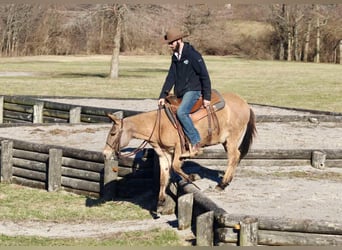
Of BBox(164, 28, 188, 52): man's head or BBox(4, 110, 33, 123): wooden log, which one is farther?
BBox(4, 110, 33, 123): wooden log

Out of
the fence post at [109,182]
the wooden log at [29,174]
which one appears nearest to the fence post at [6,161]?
the wooden log at [29,174]

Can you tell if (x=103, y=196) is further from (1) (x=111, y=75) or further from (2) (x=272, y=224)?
(1) (x=111, y=75)

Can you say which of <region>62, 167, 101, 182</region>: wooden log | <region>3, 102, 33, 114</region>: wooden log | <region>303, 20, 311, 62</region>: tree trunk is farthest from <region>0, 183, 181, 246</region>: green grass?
<region>303, 20, 311, 62</region>: tree trunk

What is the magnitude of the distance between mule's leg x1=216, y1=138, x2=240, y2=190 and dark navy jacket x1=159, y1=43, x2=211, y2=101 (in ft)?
3.11

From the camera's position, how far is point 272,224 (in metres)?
8.44

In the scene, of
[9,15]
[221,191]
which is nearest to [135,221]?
[221,191]

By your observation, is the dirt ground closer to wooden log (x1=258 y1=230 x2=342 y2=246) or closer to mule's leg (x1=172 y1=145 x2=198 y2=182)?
mule's leg (x1=172 y1=145 x2=198 y2=182)

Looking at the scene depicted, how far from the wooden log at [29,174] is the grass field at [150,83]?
46.0 feet

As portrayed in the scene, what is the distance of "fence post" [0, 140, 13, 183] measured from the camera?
13484 mm

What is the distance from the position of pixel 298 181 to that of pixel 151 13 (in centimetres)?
2652

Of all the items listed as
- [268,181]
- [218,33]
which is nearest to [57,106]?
[268,181]

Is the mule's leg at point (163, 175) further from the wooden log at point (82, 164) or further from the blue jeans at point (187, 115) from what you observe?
the wooden log at point (82, 164)

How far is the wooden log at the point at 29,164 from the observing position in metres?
13.2

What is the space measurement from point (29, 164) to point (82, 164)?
1.27 metres
